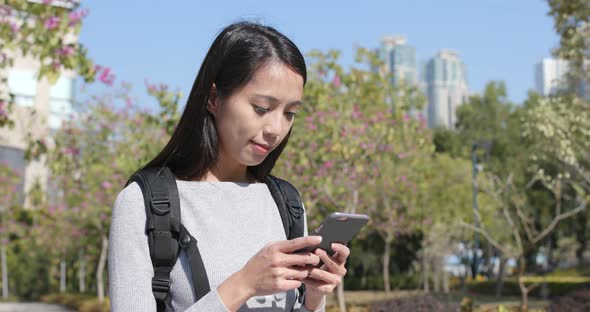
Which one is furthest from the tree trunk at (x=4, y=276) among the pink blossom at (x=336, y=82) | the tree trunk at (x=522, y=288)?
the tree trunk at (x=522, y=288)

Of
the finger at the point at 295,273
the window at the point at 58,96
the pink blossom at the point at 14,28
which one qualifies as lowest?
the finger at the point at 295,273

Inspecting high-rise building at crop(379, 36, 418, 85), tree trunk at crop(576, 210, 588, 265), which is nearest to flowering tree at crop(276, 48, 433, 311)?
tree trunk at crop(576, 210, 588, 265)

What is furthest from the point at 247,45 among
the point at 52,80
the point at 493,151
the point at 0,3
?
the point at 493,151

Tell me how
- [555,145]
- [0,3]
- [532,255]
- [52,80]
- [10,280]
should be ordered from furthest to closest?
[532,255] → [10,280] → [555,145] → [0,3] → [52,80]

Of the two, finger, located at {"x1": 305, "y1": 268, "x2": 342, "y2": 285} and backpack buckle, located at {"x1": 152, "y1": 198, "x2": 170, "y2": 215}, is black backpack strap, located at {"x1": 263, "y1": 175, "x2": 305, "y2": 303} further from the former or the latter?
backpack buckle, located at {"x1": 152, "y1": 198, "x2": 170, "y2": 215}

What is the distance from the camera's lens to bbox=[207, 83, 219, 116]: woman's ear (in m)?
2.26

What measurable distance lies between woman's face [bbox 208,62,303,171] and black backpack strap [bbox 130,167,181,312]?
24 cm

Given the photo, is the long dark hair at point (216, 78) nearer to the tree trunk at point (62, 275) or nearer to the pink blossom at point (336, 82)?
the pink blossom at point (336, 82)

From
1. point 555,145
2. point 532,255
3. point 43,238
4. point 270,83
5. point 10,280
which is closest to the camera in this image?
point 270,83

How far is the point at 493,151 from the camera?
48594 millimetres

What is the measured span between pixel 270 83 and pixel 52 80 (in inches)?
176

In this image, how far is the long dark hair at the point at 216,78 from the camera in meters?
2.21

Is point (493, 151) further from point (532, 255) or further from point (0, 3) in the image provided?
point (0, 3)

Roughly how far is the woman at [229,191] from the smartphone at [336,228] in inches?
1.0
